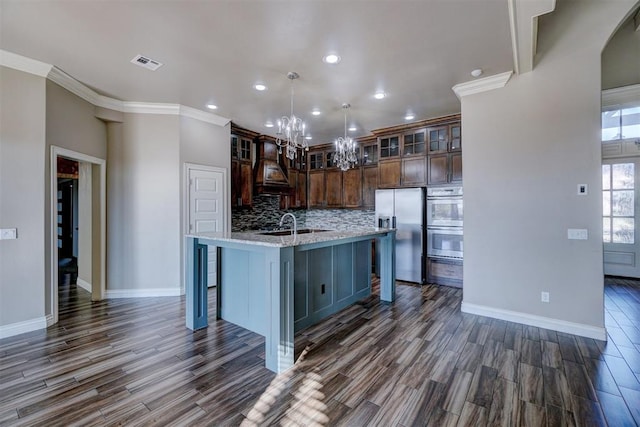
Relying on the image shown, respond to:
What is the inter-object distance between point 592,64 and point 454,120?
1919 millimetres

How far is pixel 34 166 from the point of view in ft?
10.1

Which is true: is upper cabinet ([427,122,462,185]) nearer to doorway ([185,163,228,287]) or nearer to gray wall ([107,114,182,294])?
doorway ([185,163,228,287])

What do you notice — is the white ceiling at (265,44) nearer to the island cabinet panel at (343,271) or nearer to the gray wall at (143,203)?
the gray wall at (143,203)

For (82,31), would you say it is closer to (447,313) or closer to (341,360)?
(341,360)

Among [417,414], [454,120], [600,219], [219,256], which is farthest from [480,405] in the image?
[454,120]

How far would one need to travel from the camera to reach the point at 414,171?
16.9 feet

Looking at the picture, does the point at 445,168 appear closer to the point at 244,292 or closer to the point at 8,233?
the point at 244,292

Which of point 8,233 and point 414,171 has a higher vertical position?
point 414,171

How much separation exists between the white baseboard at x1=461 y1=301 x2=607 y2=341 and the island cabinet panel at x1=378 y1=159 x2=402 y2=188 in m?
2.52

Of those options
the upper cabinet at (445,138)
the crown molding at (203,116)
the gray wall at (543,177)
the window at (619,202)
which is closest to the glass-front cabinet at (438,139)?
the upper cabinet at (445,138)

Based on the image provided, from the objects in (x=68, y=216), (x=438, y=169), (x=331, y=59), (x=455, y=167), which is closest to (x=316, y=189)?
(x=438, y=169)

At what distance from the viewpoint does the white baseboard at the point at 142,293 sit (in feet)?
13.8

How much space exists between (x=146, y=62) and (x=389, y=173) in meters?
4.12

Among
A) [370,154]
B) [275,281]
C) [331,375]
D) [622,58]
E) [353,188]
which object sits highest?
[622,58]
